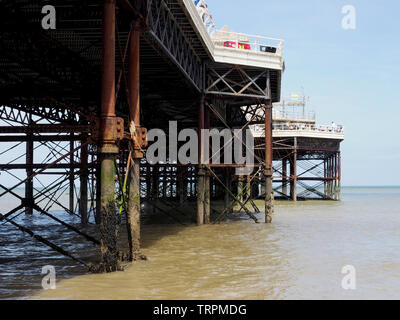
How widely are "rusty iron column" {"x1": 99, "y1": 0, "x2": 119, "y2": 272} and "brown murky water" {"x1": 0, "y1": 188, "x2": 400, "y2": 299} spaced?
2.05 feet

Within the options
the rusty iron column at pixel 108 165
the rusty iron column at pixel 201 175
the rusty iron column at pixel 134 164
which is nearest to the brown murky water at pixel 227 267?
the rusty iron column at pixel 108 165

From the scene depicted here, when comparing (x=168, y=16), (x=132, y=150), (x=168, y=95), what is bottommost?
(x=132, y=150)

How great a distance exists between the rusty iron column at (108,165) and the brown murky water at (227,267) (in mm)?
625

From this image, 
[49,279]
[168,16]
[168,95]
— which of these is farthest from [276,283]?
[168,95]

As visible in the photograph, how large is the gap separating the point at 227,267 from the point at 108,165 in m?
4.63

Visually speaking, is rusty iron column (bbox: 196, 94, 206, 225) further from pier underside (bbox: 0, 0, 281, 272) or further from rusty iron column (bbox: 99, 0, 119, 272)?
rusty iron column (bbox: 99, 0, 119, 272)

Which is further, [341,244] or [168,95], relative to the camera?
[168,95]

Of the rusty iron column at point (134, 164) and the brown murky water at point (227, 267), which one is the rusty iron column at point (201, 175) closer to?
the brown murky water at point (227, 267)

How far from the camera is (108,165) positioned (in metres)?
11.3

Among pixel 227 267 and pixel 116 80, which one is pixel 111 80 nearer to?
pixel 227 267

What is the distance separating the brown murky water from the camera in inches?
396
